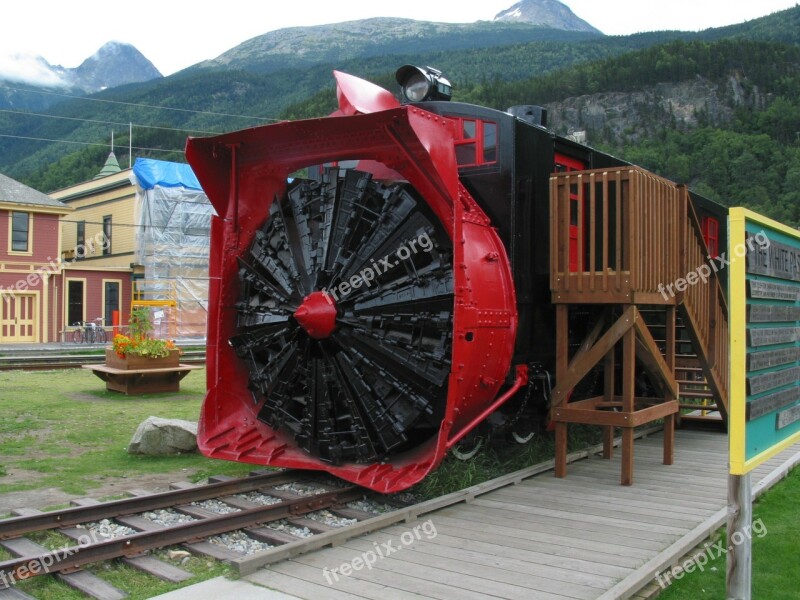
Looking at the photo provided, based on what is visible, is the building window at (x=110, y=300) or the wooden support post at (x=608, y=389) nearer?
the wooden support post at (x=608, y=389)

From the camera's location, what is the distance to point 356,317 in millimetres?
6320

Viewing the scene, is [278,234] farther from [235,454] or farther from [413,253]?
[235,454]

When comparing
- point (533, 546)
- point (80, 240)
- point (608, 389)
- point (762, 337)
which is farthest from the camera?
point (80, 240)

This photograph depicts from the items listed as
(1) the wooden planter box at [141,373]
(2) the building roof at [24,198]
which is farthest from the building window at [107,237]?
(1) the wooden planter box at [141,373]

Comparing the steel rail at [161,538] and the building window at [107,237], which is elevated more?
the building window at [107,237]

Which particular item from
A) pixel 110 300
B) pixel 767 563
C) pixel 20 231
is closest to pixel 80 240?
pixel 110 300

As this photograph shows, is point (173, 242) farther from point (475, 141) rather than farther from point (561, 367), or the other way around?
point (561, 367)

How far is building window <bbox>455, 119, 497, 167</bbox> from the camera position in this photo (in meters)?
7.16

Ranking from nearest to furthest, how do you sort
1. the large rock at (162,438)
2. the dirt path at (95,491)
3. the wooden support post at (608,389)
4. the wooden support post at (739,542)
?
the wooden support post at (739,542) → the dirt path at (95,491) → the wooden support post at (608,389) → the large rock at (162,438)

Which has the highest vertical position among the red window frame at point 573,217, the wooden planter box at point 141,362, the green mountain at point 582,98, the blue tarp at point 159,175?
the green mountain at point 582,98

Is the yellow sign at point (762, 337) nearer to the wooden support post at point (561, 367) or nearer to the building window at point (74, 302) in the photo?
the wooden support post at point (561, 367)

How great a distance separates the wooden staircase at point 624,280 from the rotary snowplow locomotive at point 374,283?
319mm

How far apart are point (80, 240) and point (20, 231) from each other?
10.1m

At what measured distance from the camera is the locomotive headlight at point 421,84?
772 centimetres
